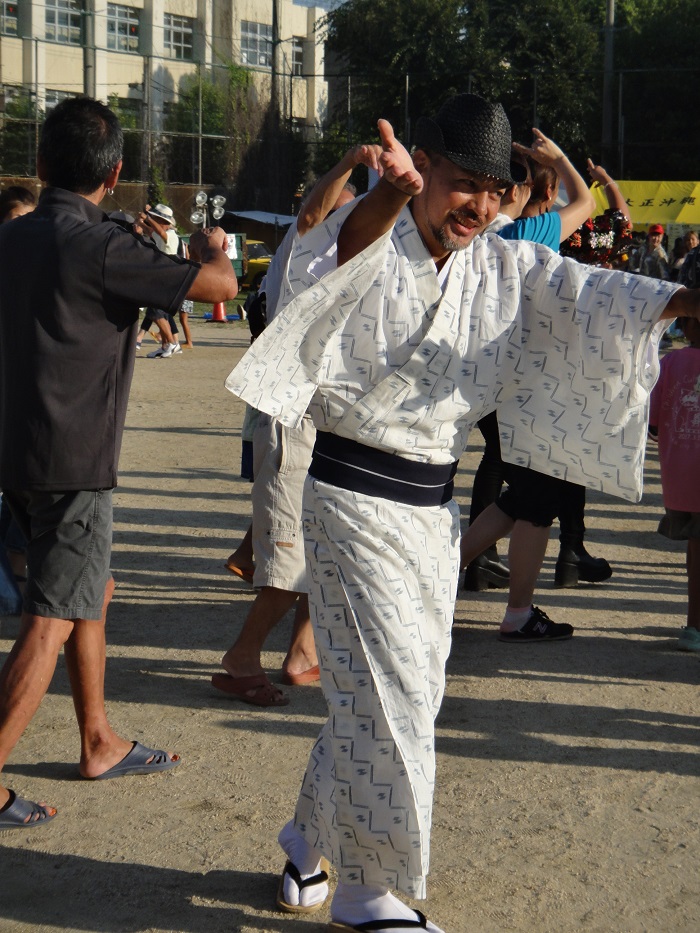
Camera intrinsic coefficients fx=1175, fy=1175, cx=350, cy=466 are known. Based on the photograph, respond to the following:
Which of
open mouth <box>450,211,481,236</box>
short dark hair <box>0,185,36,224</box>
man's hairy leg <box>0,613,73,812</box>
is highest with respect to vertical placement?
short dark hair <box>0,185,36,224</box>

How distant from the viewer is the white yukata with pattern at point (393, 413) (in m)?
2.76

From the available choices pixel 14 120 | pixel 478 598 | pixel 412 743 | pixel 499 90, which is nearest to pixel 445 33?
pixel 499 90

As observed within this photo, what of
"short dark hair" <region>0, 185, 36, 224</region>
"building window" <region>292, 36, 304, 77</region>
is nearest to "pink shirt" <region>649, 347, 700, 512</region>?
"short dark hair" <region>0, 185, 36, 224</region>

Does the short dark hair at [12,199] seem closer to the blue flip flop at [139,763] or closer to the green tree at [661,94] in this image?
the blue flip flop at [139,763]

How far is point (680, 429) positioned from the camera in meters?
5.18

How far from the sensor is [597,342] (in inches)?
119

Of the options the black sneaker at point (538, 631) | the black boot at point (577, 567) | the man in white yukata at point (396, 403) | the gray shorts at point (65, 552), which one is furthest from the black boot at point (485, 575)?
the man in white yukata at point (396, 403)

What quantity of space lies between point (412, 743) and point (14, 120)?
39449mm

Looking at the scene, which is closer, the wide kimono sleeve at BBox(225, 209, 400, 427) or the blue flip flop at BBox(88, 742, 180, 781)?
the wide kimono sleeve at BBox(225, 209, 400, 427)

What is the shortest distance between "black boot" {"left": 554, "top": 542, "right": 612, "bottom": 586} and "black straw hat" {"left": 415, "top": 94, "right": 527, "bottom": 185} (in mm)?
3455

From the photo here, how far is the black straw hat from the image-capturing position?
9.20 feet

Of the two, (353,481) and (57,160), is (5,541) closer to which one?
(57,160)

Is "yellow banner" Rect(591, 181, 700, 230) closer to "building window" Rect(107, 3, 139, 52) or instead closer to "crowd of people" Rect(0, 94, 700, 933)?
"crowd of people" Rect(0, 94, 700, 933)

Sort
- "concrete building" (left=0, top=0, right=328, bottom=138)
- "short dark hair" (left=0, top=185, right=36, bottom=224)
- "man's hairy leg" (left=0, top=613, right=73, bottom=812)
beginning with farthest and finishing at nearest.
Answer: "concrete building" (left=0, top=0, right=328, bottom=138) < "short dark hair" (left=0, top=185, right=36, bottom=224) < "man's hairy leg" (left=0, top=613, right=73, bottom=812)
